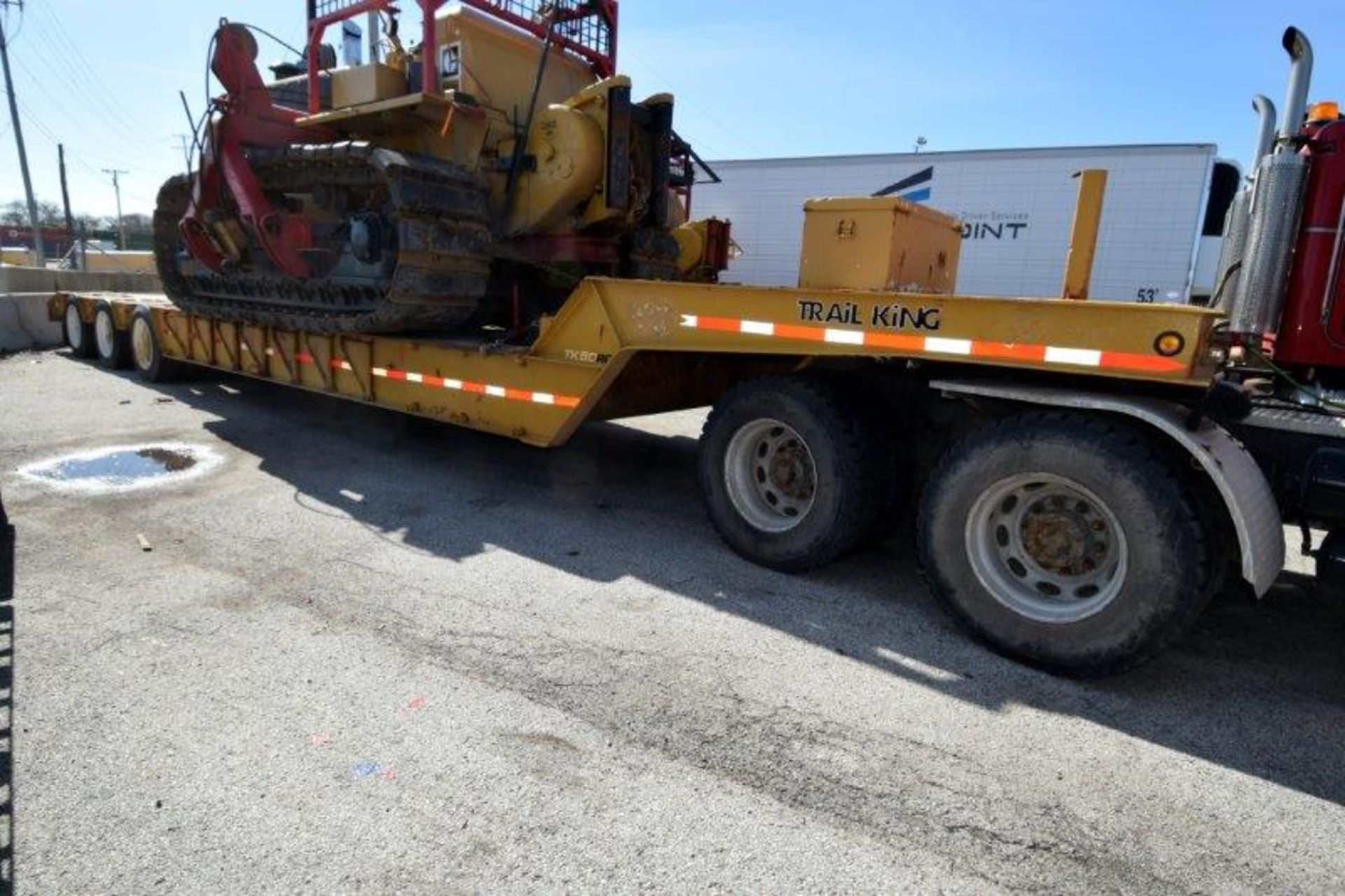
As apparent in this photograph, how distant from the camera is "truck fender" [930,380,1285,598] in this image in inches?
117

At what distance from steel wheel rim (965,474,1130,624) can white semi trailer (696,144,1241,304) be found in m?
9.56

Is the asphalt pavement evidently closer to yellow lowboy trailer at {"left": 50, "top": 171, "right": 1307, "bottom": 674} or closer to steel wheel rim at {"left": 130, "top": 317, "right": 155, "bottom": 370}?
yellow lowboy trailer at {"left": 50, "top": 171, "right": 1307, "bottom": 674}

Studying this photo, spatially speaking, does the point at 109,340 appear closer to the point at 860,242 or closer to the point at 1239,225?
the point at 860,242

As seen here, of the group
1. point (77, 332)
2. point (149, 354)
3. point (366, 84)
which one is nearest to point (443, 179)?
point (366, 84)

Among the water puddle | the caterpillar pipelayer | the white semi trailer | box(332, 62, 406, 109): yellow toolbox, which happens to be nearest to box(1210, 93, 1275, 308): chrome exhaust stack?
the caterpillar pipelayer

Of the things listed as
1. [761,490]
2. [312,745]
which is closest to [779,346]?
[761,490]

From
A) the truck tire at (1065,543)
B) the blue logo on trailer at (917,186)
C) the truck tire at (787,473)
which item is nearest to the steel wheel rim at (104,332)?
the truck tire at (787,473)

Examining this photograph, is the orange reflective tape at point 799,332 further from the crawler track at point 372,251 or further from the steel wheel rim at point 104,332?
the steel wheel rim at point 104,332

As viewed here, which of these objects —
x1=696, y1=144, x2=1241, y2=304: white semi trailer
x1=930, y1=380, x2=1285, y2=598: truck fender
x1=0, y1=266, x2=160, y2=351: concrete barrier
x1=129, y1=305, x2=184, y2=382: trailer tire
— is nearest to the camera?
x1=930, y1=380, x2=1285, y2=598: truck fender

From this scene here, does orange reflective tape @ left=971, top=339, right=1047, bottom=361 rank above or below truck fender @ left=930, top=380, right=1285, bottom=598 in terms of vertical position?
above

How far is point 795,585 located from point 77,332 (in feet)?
38.3

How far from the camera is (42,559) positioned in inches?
164

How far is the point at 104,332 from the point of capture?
414 inches

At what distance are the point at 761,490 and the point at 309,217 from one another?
514 cm
